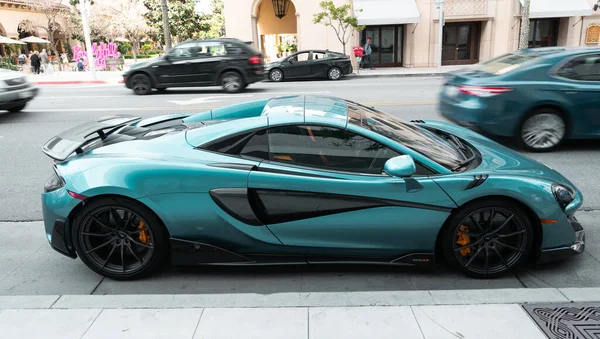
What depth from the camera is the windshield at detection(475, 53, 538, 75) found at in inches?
279

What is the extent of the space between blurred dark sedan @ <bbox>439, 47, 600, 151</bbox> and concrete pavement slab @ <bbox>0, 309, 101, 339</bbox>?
233 inches

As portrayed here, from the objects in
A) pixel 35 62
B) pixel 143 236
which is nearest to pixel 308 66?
pixel 143 236

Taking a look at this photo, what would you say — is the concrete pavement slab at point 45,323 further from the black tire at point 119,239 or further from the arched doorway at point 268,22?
the arched doorway at point 268,22

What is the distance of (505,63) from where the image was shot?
290 inches

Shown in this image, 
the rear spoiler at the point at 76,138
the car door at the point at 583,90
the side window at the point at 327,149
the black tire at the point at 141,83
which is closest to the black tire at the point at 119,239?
the rear spoiler at the point at 76,138

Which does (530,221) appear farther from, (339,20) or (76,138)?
(339,20)

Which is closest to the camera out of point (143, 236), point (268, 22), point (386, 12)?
point (143, 236)

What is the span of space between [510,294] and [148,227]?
8.67 ft

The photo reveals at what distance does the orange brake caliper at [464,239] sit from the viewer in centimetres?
348

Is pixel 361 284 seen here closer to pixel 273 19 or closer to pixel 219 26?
pixel 273 19

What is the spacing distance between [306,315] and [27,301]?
1.96 metres

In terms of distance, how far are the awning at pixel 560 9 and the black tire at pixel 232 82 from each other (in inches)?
697

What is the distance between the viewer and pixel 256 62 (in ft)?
48.8

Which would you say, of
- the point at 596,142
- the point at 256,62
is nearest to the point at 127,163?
the point at 596,142
